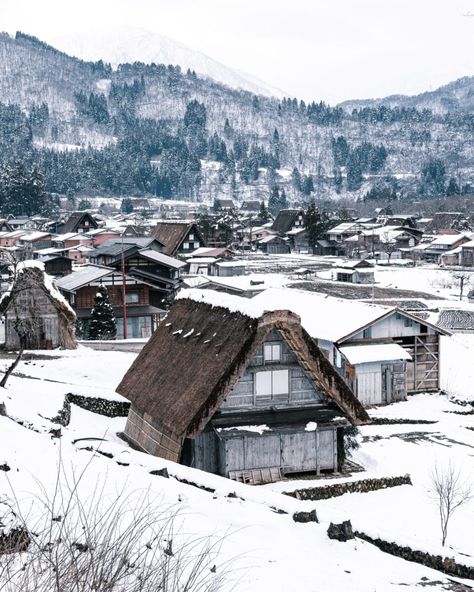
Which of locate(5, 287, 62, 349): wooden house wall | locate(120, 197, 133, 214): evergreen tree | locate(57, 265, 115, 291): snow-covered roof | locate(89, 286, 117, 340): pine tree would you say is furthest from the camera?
locate(120, 197, 133, 214): evergreen tree

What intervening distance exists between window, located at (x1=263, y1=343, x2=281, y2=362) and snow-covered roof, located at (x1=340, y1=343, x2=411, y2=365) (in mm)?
Answer: 9022

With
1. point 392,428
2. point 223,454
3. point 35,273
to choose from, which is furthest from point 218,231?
point 223,454

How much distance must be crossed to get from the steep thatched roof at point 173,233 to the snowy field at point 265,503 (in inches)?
2075

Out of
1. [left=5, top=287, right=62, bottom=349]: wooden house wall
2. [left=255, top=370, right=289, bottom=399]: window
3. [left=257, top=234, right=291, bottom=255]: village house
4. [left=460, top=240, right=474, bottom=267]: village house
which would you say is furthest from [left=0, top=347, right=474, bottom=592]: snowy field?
[left=257, top=234, right=291, bottom=255]: village house

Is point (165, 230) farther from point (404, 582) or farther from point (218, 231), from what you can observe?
point (404, 582)

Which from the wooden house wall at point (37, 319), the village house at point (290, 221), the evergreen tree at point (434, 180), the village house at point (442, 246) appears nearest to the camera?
the wooden house wall at point (37, 319)

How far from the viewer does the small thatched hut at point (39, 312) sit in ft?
104

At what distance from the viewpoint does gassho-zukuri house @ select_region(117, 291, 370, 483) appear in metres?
16.7

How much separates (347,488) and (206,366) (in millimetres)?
4388

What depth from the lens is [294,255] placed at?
9950 centimetres

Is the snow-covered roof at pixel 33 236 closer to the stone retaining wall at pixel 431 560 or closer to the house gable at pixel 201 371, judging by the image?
the house gable at pixel 201 371

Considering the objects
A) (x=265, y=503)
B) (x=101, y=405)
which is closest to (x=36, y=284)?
(x=101, y=405)

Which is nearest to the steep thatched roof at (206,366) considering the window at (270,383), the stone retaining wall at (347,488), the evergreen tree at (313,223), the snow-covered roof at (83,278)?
the window at (270,383)

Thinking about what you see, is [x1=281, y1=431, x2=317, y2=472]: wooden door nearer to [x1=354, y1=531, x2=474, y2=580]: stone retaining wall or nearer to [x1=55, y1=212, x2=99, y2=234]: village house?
[x1=354, y1=531, x2=474, y2=580]: stone retaining wall
